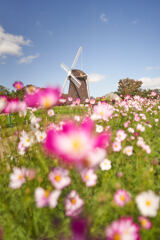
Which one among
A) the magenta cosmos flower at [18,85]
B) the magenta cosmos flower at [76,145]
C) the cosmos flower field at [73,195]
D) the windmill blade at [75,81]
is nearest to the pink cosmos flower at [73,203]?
the cosmos flower field at [73,195]

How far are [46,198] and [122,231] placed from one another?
40 cm

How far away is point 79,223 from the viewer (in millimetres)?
854

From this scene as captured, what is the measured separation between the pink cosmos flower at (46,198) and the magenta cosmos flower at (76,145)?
0.33 m

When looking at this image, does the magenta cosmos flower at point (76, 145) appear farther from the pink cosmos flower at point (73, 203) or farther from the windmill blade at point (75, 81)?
the windmill blade at point (75, 81)

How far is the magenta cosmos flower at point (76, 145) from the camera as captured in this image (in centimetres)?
57

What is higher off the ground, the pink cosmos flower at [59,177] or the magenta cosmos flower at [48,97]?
the magenta cosmos flower at [48,97]

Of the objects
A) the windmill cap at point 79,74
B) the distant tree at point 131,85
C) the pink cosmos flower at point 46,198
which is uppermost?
the windmill cap at point 79,74

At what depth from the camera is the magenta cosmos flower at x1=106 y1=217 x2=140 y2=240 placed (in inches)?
29.4

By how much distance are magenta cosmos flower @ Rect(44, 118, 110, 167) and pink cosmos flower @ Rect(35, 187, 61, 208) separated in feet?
1.07

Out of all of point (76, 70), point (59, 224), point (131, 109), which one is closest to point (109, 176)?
point (59, 224)

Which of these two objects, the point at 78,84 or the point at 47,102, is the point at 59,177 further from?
the point at 78,84

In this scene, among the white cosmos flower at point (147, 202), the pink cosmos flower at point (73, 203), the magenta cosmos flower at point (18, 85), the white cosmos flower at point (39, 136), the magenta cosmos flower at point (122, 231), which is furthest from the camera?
the magenta cosmos flower at point (18, 85)

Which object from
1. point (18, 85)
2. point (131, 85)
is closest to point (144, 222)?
point (18, 85)

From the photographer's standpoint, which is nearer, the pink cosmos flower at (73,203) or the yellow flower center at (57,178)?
the yellow flower center at (57,178)
